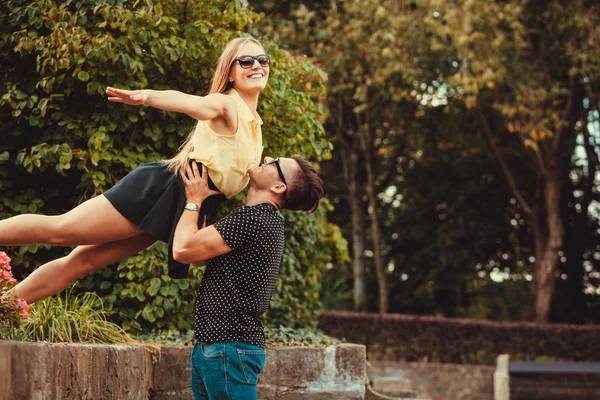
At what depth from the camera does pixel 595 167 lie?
21.2m

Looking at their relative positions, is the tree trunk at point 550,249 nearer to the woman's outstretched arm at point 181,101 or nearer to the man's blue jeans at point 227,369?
the woman's outstretched arm at point 181,101

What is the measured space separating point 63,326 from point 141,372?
0.57 metres

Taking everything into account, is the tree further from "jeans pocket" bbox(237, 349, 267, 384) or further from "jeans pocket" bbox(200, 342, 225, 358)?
"jeans pocket" bbox(200, 342, 225, 358)

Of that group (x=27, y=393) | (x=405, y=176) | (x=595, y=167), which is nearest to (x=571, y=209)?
(x=595, y=167)

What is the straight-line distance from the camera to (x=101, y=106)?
6375mm

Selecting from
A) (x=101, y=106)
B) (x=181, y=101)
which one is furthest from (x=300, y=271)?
(x=181, y=101)

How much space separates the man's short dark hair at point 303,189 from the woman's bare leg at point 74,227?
0.74 m

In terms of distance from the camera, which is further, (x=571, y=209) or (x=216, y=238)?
(x=571, y=209)

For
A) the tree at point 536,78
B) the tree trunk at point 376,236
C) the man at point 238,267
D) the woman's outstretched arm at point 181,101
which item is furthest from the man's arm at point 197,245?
the tree trunk at point 376,236

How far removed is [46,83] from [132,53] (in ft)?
2.05

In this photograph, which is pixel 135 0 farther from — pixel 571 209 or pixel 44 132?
pixel 571 209

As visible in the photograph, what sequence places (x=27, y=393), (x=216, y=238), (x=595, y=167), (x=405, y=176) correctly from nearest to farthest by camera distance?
(x=27, y=393) < (x=216, y=238) < (x=595, y=167) < (x=405, y=176)

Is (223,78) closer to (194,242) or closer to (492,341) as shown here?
(194,242)

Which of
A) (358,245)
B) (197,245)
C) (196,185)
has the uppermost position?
(358,245)
